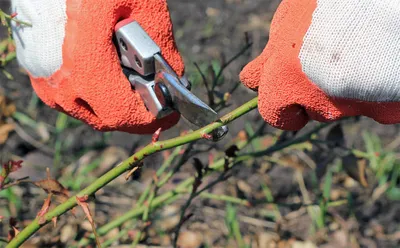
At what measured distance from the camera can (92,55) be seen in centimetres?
109

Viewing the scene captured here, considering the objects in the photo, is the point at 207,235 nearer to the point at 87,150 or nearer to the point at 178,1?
the point at 87,150

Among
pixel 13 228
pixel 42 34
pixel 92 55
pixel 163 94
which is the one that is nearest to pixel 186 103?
pixel 163 94

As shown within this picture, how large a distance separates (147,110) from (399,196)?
1.24 metres

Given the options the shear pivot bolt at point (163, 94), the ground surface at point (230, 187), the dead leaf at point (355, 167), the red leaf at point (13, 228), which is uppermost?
the shear pivot bolt at point (163, 94)

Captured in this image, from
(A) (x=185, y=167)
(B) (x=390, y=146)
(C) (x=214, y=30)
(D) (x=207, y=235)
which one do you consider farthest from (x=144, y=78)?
(C) (x=214, y=30)

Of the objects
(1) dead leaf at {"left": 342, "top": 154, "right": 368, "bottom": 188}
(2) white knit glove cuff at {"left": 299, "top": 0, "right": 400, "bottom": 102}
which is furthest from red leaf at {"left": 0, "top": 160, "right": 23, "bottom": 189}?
(1) dead leaf at {"left": 342, "top": 154, "right": 368, "bottom": 188}

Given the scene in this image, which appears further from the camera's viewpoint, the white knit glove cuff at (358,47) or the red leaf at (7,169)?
the red leaf at (7,169)

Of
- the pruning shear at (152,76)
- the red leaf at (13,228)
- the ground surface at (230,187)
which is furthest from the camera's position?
the ground surface at (230,187)

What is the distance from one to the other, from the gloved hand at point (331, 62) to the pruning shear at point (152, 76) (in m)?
0.12

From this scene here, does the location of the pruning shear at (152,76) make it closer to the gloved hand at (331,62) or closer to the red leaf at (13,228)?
the gloved hand at (331,62)

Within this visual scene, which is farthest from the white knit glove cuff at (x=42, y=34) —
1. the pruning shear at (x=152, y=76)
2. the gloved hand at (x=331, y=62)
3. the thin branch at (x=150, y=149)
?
the gloved hand at (x=331, y=62)

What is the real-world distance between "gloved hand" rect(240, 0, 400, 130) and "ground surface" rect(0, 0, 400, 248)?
2.40 ft

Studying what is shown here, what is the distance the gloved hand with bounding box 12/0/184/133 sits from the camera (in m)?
1.09

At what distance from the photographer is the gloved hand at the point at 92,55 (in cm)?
109
